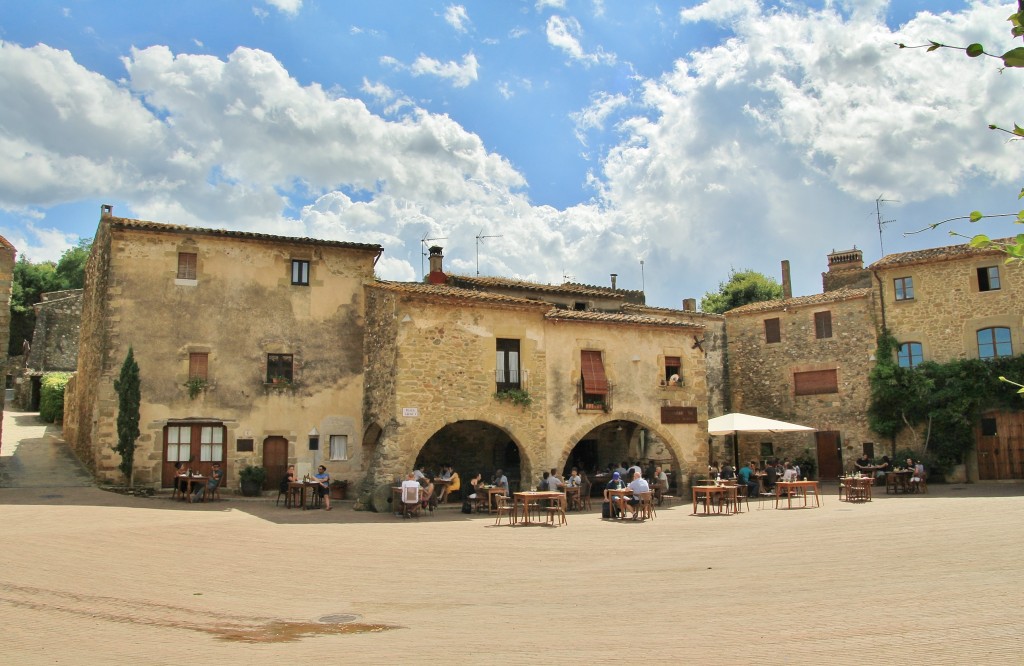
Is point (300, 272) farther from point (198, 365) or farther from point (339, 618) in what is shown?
point (339, 618)

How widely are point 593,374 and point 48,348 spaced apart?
30262 mm

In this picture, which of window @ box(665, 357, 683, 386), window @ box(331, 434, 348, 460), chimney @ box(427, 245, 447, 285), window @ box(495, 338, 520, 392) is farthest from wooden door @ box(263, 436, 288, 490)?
window @ box(665, 357, 683, 386)

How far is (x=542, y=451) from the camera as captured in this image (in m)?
23.7

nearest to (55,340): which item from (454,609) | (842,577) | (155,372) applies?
(155,372)

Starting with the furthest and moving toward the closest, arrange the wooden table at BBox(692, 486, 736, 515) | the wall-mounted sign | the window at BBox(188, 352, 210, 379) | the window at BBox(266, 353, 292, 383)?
the wall-mounted sign
the window at BBox(266, 353, 292, 383)
the window at BBox(188, 352, 210, 379)
the wooden table at BBox(692, 486, 736, 515)

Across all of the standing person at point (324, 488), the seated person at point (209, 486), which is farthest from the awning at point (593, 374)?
the seated person at point (209, 486)

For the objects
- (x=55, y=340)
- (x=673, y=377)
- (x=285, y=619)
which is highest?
(x=55, y=340)

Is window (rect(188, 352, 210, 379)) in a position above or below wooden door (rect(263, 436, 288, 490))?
above

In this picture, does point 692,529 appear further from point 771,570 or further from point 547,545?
point 771,570

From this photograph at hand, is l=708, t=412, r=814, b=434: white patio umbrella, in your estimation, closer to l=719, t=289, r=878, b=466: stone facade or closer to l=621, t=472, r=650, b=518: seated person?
l=719, t=289, r=878, b=466: stone facade

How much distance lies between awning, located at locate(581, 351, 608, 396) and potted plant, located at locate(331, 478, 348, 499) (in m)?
8.05

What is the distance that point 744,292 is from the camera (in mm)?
50656

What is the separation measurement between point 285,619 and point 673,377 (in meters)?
19.2

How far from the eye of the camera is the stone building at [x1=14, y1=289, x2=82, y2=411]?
39469mm
